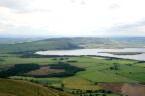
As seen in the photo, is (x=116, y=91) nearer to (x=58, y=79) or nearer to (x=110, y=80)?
(x=110, y=80)

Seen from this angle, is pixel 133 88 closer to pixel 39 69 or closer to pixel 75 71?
pixel 75 71

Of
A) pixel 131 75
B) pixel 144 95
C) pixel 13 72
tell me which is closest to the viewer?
pixel 144 95

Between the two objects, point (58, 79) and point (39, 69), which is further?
point (39, 69)

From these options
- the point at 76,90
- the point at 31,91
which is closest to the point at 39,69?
the point at 76,90

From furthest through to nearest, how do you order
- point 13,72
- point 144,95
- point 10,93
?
point 13,72, point 144,95, point 10,93

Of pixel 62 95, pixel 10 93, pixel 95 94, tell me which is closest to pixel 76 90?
pixel 95 94

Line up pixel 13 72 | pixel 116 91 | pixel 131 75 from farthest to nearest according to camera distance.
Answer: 1. pixel 13 72
2. pixel 131 75
3. pixel 116 91
